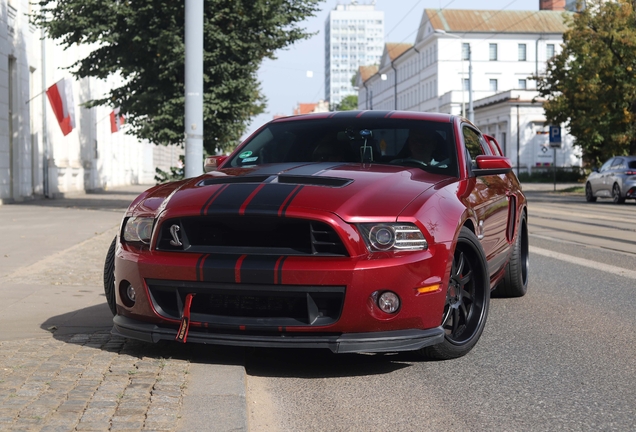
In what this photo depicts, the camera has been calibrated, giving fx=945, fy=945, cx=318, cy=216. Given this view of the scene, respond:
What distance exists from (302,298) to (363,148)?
180 cm

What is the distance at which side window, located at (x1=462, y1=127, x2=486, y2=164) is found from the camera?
6730 mm

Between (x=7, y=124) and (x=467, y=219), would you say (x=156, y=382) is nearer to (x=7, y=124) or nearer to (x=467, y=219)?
(x=467, y=219)

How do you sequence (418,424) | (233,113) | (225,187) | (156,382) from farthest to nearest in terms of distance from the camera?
(233,113)
(225,187)
(156,382)
(418,424)

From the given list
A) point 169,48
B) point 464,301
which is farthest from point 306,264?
point 169,48

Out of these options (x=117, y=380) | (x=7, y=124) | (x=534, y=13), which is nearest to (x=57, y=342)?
(x=117, y=380)

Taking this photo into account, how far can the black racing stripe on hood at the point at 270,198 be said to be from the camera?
4.78 meters

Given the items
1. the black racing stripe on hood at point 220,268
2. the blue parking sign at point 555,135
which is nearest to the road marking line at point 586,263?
the black racing stripe on hood at point 220,268

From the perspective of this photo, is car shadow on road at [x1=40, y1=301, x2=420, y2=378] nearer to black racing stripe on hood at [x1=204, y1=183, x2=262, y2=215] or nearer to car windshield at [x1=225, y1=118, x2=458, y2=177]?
black racing stripe on hood at [x1=204, y1=183, x2=262, y2=215]

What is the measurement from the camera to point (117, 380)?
15.0 feet

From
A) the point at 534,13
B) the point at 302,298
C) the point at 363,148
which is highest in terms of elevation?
the point at 534,13

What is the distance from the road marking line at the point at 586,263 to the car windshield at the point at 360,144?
164 inches

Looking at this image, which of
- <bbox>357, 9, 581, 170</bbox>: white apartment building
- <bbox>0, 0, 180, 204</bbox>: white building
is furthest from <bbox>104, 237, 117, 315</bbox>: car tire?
<bbox>357, 9, 581, 170</bbox>: white apartment building

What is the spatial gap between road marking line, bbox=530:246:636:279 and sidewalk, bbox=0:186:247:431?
5.35 metres

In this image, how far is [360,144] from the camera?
6301 mm
